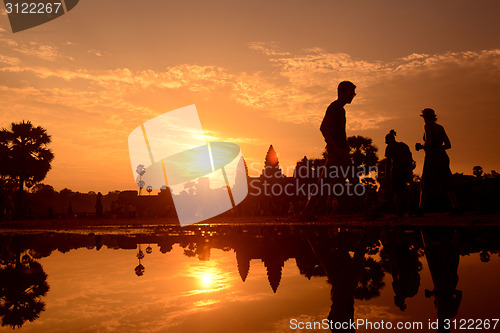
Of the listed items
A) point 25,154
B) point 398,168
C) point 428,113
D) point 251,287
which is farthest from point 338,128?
point 25,154

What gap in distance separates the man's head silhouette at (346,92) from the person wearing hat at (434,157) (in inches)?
85.1

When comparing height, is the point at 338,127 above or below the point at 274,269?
above

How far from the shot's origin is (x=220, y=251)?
5582mm

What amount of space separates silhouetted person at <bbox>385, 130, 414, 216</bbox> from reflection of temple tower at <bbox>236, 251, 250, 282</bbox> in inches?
320

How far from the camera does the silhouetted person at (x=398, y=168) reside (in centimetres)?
1219

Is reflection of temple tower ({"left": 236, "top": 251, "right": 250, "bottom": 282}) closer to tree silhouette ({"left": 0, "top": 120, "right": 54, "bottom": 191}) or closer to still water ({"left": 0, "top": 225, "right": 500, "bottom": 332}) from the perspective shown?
still water ({"left": 0, "top": 225, "right": 500, "bottom": 332})

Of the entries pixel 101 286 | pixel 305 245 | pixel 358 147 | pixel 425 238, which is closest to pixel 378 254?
pixel 305 245

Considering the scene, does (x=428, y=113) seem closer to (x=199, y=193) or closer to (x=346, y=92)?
(x=346, y=92)

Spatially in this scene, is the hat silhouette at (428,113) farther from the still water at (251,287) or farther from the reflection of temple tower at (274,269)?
the reflection of temple tower at (274,269)

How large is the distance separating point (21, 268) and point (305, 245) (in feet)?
10.7

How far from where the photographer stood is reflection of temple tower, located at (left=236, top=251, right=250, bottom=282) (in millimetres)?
3661

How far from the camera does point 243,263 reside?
432 cm

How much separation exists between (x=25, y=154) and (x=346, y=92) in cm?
5423

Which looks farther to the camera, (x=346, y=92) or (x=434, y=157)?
(x=434, y=157)
